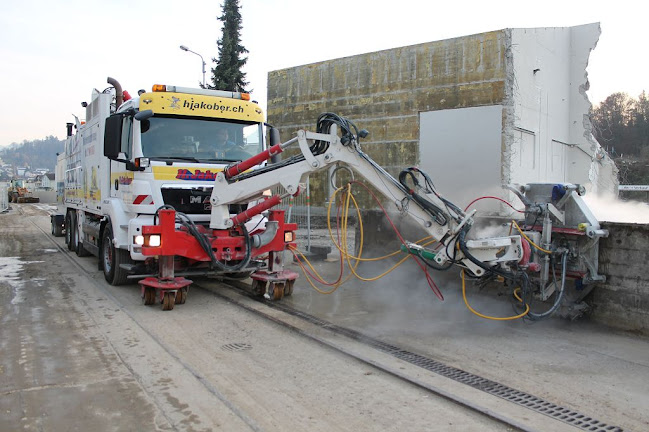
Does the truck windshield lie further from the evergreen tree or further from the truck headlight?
the evergreen tree

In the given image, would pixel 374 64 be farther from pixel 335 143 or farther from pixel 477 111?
pixel 335 143

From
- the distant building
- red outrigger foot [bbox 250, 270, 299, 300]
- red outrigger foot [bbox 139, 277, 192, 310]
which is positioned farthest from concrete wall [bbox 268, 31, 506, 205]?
the distant building

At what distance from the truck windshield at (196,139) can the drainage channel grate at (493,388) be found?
3.56m

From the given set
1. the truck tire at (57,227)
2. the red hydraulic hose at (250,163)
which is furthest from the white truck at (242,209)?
the truck tire at (57,227)

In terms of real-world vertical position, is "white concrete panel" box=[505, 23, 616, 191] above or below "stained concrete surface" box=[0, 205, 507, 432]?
above

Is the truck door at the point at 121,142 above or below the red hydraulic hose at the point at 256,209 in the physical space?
above

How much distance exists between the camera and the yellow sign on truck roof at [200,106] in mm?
7738

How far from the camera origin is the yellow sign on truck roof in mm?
7738

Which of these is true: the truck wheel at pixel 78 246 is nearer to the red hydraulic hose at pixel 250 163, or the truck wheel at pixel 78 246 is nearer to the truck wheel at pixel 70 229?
the truck wheel at pixel 70 229

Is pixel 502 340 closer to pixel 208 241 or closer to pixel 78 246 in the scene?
pixel 208 241

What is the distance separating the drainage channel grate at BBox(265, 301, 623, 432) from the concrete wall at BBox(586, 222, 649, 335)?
2.51 meters

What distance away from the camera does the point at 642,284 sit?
18.9 feet

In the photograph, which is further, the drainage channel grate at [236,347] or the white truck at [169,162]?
the white truck at [169,162]

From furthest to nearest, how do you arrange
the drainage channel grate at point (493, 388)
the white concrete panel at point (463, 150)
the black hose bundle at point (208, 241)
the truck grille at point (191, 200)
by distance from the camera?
1. the white concrete panel at point (463, 150)
2. the truck grille at point (191, 200)
3. the black hose bundle at point (208, 241)
4. the drainage channel grate at point (493, 388)
